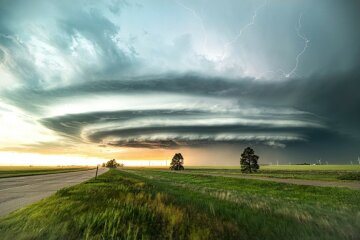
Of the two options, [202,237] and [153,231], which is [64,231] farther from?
[202,237]

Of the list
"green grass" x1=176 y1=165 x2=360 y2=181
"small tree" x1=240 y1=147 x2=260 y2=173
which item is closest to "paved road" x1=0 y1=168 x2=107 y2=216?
"green grass" x1=176 y1=165 x2=360 y2=181

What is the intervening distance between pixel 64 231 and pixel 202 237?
274cm

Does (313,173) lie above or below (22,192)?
above

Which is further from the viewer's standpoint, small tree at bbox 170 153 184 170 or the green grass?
small tree at bbox 170 153 184 170

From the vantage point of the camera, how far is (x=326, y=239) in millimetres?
5094

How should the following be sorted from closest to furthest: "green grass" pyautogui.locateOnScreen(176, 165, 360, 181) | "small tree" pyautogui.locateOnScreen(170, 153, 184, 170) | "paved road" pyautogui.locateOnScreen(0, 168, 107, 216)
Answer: "paved road" pyautogui.locateOnScreen(0, 168, 107, 216) < "green grass" pyautogui.locateOnScreen(176, 165, 360, 181) < "small tree" pyautogui.locateOnScreen(170, 153, 184, 170)

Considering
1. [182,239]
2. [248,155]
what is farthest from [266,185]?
[248,155]

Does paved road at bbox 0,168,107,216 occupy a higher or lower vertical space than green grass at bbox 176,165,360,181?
lower

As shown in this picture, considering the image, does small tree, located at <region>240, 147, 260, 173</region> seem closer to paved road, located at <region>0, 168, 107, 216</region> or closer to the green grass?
the green grass

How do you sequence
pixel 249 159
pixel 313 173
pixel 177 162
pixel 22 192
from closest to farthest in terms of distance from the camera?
pixel 22 192
pixel 313 173
pixel 249 159
pixel 177 162

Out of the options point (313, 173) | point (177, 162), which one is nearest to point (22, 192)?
point (313, 173)

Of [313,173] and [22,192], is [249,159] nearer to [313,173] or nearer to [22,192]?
[313,173]

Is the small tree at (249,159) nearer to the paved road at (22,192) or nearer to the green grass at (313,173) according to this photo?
the green grass at (313,173)

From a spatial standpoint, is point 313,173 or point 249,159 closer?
point 313,173
